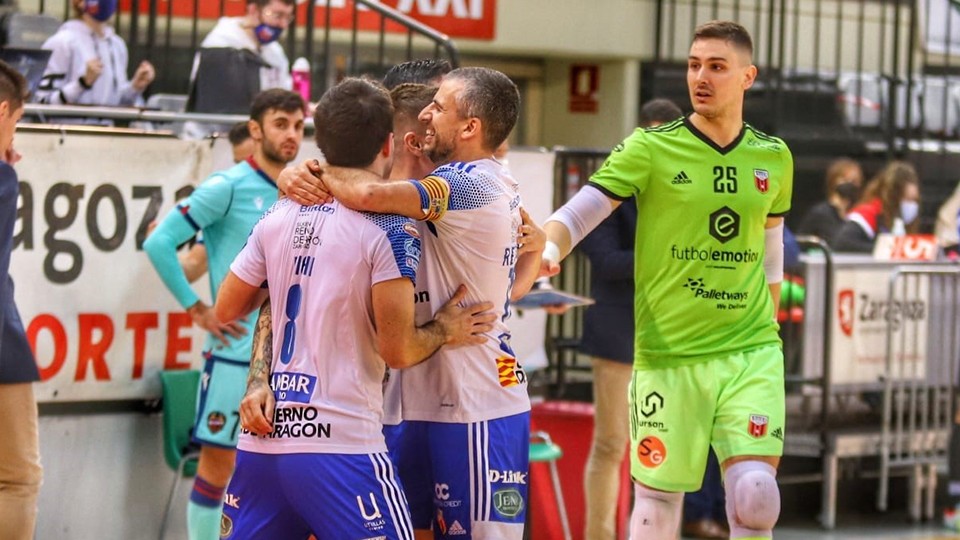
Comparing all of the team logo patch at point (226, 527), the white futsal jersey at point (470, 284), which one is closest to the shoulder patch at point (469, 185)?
the white futsal jersey at point (470, 284)

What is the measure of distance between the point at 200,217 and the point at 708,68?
254 centimetres

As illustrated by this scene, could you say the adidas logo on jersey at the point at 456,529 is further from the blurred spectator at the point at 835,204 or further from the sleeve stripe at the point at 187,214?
the blurred spectator at the point at 835,204

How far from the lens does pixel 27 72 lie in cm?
817

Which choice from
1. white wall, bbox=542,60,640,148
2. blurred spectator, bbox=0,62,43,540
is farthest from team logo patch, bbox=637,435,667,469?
white wall, bbox=542,60,640,148

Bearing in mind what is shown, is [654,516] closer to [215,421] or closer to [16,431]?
[215,421]

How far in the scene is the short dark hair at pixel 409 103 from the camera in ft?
16.9

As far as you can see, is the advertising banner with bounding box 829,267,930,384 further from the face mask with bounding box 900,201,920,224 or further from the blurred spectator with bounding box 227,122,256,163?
the blurred spectator with bounding box 227,122,256,163

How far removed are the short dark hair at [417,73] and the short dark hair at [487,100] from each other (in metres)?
0.58

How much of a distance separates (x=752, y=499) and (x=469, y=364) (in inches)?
51.3

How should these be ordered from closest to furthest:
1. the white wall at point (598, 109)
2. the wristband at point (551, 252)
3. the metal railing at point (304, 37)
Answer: the wristband at point (551, 252), the metal railing at point (304, 37), the white wall at point (598, 109)

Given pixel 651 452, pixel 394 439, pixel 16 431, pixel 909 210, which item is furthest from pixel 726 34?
pixel 909 210

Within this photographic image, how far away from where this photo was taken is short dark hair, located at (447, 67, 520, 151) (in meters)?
4.87

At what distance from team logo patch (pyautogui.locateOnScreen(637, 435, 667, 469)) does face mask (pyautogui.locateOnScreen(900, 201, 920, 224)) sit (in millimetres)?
7207

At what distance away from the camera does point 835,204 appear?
12617 millimetres
